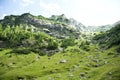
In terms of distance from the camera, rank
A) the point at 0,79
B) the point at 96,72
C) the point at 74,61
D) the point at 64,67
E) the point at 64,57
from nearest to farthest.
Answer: the point at 96,72 < the point at 0,79 < the point at 64,67 < the point at 74,61 < the point at 64,57

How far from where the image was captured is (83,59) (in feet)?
573

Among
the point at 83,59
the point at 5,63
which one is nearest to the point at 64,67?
the point at 83,59

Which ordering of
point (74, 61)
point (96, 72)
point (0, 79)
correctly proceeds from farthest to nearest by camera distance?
1. point (74, 61)
2. point (0, 79)
3. point (96, 72)

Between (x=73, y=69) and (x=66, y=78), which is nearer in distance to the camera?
(x=66, y=78)

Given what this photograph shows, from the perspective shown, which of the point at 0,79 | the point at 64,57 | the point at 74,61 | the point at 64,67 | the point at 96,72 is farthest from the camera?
the point at 64,57

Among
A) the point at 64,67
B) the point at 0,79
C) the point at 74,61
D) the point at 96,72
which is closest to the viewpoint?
the point at 96,72

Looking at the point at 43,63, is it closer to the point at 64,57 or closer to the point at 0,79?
the point at 64,57

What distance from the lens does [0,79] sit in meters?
145

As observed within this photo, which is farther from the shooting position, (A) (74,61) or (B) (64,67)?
(A) (74,61)

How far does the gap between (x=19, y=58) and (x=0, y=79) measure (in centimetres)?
4973

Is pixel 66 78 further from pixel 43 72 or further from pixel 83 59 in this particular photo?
pixel 83 59

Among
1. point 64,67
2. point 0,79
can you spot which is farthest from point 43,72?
point 0,79

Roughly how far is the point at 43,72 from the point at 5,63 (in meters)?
43.3

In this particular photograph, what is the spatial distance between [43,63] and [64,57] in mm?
20904
